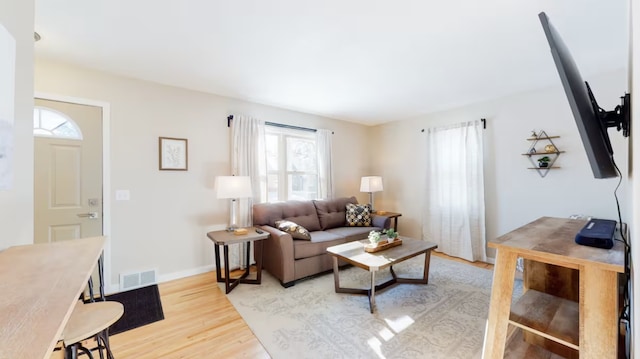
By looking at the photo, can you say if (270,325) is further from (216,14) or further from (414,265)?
(216,14)

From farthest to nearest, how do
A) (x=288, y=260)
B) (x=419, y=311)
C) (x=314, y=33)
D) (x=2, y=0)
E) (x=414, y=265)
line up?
(x=414, y=265) < (x=288, y=260) < (x=419, y=311) < (x=314, y=33) < (x=2, y=0)

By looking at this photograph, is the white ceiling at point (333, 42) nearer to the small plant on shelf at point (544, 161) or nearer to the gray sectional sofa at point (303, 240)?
the small plant on shelf at point (544, 161)

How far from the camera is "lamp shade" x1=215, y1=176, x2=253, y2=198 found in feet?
9.81

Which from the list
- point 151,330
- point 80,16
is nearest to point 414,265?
point 151,330

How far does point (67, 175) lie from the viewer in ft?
8.31

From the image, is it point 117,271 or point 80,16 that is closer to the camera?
point 80,16

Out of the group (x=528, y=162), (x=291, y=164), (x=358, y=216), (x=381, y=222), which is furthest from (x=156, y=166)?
(x=528, y=162)

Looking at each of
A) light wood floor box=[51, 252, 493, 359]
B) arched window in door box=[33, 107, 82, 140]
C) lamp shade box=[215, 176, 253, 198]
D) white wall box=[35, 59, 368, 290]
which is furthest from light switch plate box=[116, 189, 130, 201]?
light wood floor box=[51, 252, 493, 359]

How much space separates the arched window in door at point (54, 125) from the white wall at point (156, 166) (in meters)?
0.22

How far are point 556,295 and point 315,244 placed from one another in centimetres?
221

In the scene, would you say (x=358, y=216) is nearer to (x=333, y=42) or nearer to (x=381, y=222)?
(x=381, y=222)

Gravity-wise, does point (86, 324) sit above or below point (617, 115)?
below

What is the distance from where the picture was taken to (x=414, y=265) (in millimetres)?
3467

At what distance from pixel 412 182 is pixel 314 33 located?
3.37 metres
